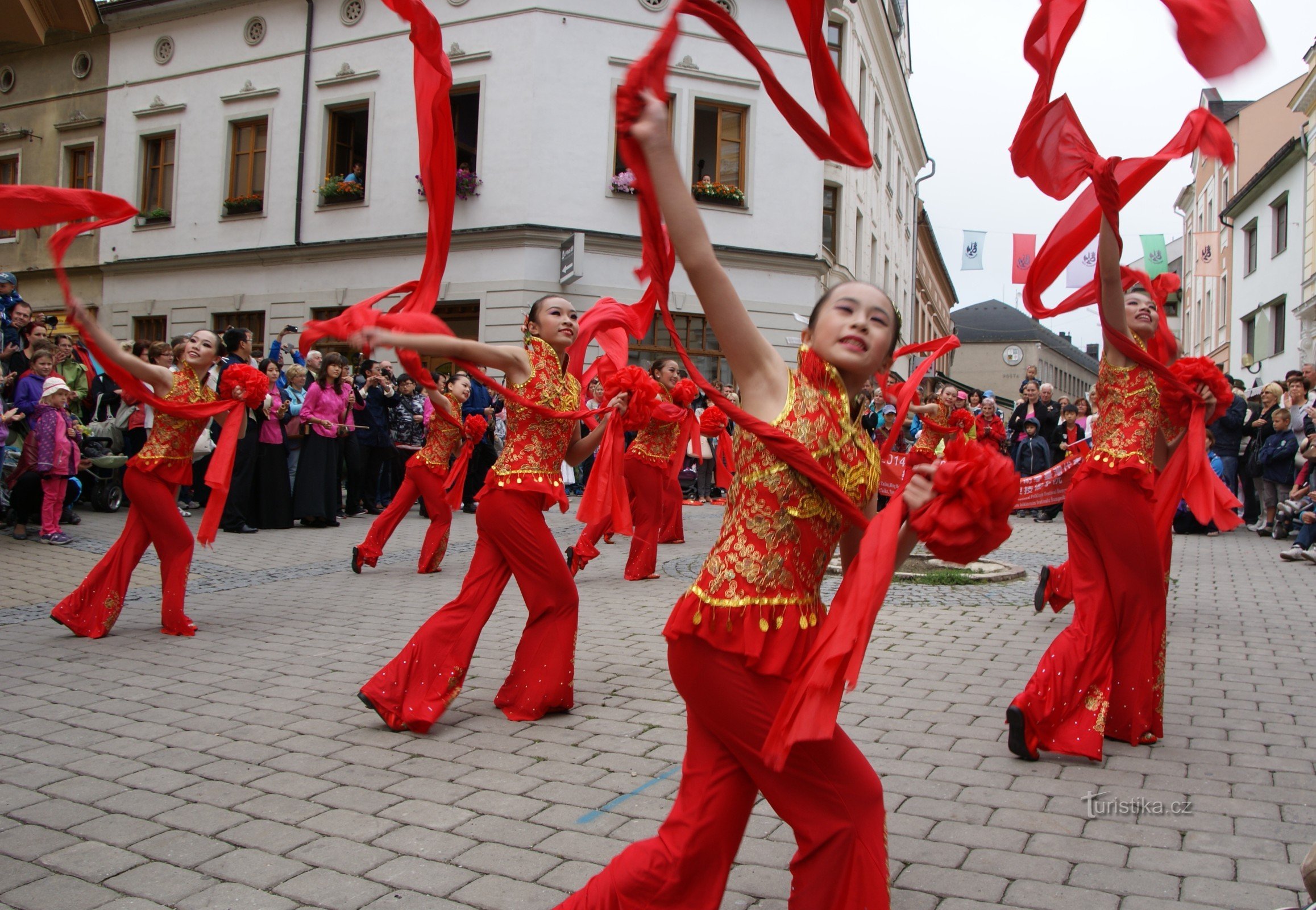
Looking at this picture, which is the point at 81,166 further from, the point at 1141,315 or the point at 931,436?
the point at 1141,315

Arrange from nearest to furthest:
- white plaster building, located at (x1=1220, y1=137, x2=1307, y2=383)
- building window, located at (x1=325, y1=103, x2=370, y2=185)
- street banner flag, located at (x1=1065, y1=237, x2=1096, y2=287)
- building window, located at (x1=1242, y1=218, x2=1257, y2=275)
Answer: street banner flag, located at (x1=1065, y1=237, x2=1096, y2=287)
building window, located at (x1=325, y1=103, x2=370, y2=185)
white plaster building, located at (x1=1220, y1=137, x2=1307, y2=383)
building window, located at (x1=1242, y1=218, x2=1257, y2=275)

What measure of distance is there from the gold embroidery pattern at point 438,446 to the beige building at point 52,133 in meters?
19.5

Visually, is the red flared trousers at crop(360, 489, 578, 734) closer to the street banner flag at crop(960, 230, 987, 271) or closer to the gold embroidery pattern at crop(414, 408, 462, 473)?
the gold embroidery pattern at crop(414, 408, 462, 473)

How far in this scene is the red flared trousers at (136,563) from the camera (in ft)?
21.2

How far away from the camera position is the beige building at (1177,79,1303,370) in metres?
33.8

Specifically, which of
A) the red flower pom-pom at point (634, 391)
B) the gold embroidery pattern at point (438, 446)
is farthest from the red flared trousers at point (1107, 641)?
the gold embroidery pattern at point (438, 446)

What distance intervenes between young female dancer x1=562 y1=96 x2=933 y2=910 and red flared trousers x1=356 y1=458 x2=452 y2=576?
7272 mm

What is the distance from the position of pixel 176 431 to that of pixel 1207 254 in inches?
1196

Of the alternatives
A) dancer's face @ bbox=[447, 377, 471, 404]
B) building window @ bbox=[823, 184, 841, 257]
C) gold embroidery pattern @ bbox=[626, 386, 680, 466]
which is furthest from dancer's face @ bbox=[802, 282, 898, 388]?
building window @ bbox=[823, 184, 841, 257]

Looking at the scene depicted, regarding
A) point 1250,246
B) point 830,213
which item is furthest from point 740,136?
point 1250,246

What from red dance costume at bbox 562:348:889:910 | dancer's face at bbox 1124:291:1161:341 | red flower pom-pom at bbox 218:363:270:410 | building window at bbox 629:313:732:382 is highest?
building window at bbox 629:313:732:382

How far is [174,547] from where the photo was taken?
6.76 m

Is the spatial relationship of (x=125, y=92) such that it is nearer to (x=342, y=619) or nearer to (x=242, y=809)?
(x=342, y=619)

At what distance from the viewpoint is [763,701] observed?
2.32 meters
